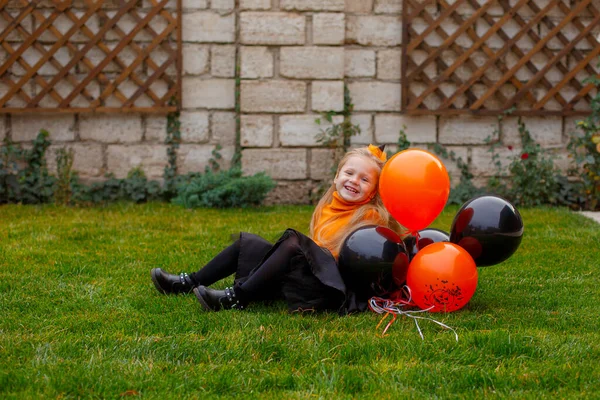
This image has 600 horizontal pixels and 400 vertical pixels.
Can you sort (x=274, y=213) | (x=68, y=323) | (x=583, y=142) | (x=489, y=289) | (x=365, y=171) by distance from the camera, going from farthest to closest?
(x=583, y=142)
(x=274, y=213)
(x=489, y=289)
(x=365, y=171)
(x=68, y=323)

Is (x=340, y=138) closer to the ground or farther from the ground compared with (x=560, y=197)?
farther from the ground

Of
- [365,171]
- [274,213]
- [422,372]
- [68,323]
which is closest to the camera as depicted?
[422,372]

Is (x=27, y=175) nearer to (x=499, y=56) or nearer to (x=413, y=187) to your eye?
(x=499, y=56)

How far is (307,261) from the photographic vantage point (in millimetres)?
2990

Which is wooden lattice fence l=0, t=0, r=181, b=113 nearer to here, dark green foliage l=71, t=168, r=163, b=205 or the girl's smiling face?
dark green foliage l=71, t=168, r=163, b=205

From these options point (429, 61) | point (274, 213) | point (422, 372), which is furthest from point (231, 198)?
point (422, 372)

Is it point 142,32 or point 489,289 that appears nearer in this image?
point 489,289

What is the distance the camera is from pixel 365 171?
10.7 ft

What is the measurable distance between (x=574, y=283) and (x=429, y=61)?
11.7ft

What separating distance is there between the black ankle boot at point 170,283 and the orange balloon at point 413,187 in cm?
102

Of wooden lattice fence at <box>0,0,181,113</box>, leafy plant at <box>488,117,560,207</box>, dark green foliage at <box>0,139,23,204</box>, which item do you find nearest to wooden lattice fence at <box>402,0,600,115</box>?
leafy plant at <box>488,117,560,207</box>

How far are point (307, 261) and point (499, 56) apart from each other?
14.8 ft

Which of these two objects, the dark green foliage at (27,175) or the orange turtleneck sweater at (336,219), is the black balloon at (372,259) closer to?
the orange turtleneck sweater at (336,219)

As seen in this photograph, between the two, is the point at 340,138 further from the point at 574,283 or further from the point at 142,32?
the point at 574,283
